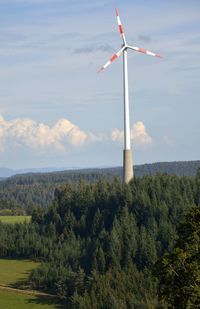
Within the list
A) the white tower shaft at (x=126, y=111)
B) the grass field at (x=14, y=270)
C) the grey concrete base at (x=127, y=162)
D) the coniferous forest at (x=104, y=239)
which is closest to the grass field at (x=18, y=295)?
the grass field at (x=14, y=270)

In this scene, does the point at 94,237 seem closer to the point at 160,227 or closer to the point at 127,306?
the point at 160,227

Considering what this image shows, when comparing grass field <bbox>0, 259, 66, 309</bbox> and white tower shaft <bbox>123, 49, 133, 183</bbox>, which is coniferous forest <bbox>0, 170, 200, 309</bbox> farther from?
white tower shaft <bbox>123, 49, 133, 183</bbox>

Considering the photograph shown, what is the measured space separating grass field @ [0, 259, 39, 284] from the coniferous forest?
445cm

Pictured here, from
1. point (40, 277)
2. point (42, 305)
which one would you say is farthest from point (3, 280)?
point (42, 305)

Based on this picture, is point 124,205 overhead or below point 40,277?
overhead

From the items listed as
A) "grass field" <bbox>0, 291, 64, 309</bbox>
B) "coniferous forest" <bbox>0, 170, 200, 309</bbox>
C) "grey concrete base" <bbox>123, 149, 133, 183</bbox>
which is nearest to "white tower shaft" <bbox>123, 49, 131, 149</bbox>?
"grey concrete base" <bbox>123, 149, 133, 183</bbox>

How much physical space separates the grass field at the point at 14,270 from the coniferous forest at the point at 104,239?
445cm

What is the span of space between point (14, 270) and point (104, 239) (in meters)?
26.0

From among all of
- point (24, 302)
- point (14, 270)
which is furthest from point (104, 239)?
point (24, 302)

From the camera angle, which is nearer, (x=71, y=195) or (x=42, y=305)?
(x=42, y=305)

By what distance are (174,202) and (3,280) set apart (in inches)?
2237

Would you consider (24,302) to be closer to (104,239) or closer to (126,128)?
(126,128)

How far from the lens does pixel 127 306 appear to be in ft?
345

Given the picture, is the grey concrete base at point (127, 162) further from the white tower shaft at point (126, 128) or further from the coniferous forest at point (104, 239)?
the coniferous forest at point (104, 239)
